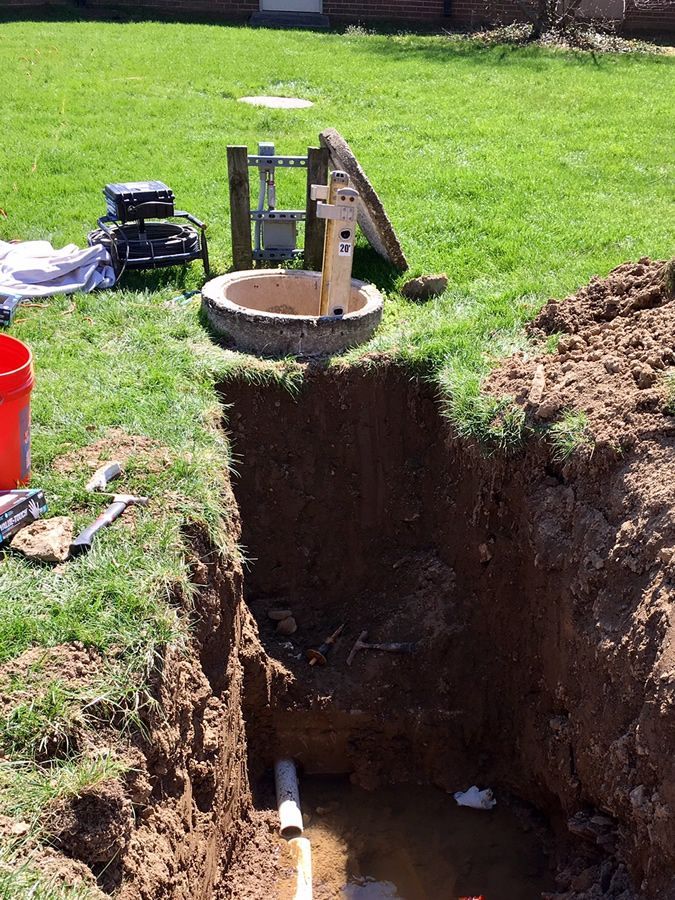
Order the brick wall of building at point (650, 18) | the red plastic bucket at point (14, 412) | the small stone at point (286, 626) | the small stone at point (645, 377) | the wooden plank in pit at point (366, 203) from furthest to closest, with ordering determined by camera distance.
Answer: the brick wall of building at point (650, 18)
the wooden plank in pit at point (366, 203)
the small stone at point (286, 626)
the small stone at point (645, 377)
the red plastic bucket at point (14, 412)

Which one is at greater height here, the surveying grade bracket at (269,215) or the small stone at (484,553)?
the surveying grade bracket at (269,215)

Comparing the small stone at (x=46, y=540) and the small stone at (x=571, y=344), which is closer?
the small stone at (x=46, y=540)

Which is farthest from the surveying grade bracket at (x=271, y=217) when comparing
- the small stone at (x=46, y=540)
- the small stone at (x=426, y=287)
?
the small stone at (x=46, y=540)

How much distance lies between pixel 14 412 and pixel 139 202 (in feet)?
9.93

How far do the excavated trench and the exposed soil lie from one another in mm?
13

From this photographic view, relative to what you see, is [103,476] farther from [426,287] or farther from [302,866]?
[426,287]

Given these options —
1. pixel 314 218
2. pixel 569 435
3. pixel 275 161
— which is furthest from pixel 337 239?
pixel 569 435

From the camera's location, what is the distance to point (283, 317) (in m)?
5.47

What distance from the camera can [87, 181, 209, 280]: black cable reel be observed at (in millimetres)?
6348

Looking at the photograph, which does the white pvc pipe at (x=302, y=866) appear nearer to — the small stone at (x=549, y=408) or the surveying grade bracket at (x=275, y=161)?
Answer: the small stone at (x=549, y=408)

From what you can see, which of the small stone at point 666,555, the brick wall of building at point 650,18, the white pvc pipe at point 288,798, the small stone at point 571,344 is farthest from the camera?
the brick wall of building at point 650,18

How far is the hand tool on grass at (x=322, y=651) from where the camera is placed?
16.6ft

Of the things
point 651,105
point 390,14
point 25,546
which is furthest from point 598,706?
point 390,14

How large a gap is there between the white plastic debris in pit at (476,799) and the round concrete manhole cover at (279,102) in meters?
8.58
